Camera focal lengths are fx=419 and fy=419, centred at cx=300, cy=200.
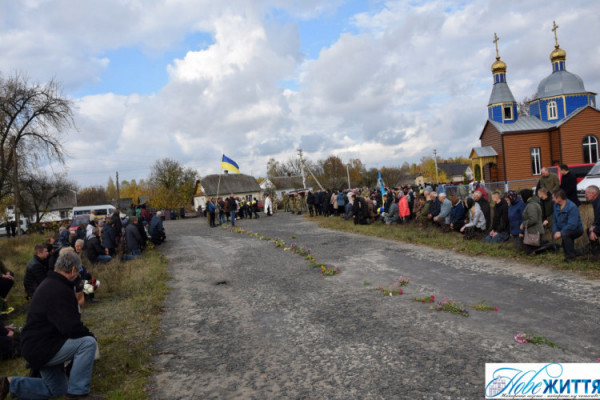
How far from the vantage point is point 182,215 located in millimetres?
47938

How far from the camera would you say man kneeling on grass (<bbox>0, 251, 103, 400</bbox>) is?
4.31 meters

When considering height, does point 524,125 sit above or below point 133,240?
above

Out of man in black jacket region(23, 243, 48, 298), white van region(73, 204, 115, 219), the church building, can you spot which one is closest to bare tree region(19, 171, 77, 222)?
white van region(73, 204, 115, 219)

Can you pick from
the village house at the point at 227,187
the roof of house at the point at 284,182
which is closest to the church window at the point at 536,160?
the village house at the point at 227,187

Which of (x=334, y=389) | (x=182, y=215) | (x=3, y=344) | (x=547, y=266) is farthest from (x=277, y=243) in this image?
(x=182, y=215)

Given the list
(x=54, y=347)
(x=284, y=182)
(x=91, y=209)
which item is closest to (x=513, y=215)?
(x=54, y=347)

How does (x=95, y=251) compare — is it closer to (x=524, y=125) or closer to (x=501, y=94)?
(x=524, y=125)

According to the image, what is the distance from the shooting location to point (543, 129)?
35750mm

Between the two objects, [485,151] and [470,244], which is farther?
[485,151]

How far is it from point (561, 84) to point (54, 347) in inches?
1671

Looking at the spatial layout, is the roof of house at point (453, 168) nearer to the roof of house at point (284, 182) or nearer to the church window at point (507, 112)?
the roof of house at point (284, 182)

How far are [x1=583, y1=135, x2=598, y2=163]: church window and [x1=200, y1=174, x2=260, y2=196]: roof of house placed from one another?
54.4 meters

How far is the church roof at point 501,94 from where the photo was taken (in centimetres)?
3772
